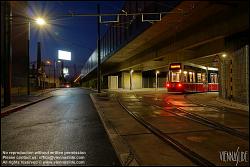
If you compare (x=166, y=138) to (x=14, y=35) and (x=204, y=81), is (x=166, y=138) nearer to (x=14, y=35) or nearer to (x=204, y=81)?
(x=204, y=81)

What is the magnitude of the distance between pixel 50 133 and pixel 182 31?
14.3 m

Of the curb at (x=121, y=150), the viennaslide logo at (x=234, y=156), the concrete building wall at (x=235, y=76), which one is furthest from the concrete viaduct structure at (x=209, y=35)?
the curb at (x=121, y=150)

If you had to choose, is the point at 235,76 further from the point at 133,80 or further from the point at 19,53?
the point at 19,53

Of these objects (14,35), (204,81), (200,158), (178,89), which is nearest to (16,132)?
(200,158)

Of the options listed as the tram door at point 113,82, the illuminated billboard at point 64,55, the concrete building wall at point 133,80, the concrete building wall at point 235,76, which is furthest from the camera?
the illuminated billboard at point 64,55

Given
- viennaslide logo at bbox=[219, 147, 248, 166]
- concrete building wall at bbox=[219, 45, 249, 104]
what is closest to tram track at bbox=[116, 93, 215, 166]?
viennaslide logo at bbox=[219, 147, 248, 166]

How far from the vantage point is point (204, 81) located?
102 feet

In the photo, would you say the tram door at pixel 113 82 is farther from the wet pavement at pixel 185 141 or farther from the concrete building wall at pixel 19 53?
the wet pavement at pixel 185 141

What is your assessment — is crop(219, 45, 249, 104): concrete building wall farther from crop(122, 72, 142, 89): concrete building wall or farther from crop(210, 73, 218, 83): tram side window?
crop(122, 72, 142, 89): concrete building wall

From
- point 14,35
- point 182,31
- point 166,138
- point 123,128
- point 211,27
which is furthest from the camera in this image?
point 14,35

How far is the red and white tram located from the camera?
1117 inches

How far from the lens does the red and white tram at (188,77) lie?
93.1ft

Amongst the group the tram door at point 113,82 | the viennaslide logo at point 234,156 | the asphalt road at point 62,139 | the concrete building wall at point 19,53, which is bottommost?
the asphalt road at point 62,139

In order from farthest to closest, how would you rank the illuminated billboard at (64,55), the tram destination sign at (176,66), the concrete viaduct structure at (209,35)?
the illuminated billboard at (64,55), the tram destination sign at (176,66), the concrete viaduct structure at (209,35)
